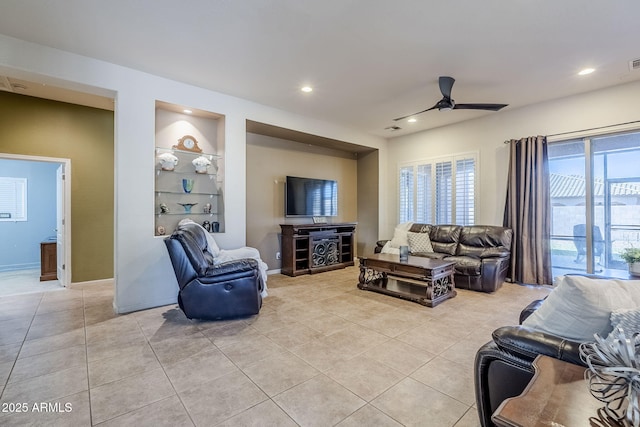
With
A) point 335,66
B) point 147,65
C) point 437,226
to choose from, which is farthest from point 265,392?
point 437,226

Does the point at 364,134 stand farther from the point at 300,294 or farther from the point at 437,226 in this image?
the point at 300,294

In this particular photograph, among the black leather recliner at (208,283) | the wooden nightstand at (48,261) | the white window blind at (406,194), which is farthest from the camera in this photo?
the white window blind at (406,194)

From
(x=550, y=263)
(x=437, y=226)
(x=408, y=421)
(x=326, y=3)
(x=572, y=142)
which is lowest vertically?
(x=408, y=421)

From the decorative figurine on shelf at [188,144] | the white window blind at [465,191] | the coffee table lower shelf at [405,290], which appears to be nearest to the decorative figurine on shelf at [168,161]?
the decorative figurine on shelf at [188,144]

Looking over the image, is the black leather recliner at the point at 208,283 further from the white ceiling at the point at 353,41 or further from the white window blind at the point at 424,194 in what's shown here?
the white window blind at the point at 424,194

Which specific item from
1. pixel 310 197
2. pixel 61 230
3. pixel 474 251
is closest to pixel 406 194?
pixel 474 251

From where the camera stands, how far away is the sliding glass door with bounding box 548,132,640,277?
13.3ft

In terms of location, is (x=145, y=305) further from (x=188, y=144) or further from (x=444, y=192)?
(x=444, y=192)

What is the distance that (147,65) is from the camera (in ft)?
11.5

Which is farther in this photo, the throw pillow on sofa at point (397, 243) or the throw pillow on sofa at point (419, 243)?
the throw pillow on sofa at point (419, 243)

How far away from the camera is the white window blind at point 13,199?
5832 mm

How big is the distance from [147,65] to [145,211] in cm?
174

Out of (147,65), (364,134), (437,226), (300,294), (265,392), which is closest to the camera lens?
(265,392)

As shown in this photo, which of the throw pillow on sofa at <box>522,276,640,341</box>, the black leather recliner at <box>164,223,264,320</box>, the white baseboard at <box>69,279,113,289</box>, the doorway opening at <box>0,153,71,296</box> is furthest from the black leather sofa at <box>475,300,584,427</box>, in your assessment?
the doorway opening at <box>0,153,71,296</box>
